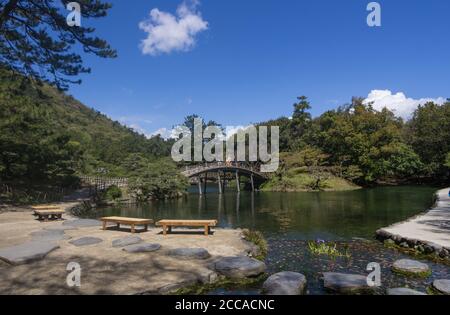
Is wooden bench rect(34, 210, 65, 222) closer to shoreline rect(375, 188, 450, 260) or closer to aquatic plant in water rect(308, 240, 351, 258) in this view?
aquatic plant in water rect(308, 240, 351, 258)

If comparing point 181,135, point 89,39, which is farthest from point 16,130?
point 181,135

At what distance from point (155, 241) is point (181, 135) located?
151 feet

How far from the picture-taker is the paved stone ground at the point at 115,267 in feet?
19.6

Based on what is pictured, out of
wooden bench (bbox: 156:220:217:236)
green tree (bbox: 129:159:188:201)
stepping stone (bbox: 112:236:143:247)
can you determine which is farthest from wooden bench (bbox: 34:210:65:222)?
green tree (bbox: 129:159:188:201)

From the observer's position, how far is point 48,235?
10.4m

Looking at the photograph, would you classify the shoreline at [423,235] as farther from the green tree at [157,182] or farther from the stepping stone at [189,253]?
the green tree at [157,182]

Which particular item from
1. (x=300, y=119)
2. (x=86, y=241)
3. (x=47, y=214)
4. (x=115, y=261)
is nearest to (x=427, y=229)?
(x=115, y=261)

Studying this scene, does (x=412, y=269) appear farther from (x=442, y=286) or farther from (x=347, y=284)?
(x=347, y=284)

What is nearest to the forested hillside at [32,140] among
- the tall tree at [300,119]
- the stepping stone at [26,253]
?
the stepping stone at [26,253]

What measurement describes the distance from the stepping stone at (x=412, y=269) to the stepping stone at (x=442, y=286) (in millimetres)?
896

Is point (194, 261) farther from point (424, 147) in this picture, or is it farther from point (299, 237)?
point (424, 147)

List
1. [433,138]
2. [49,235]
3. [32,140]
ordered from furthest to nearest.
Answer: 1. [433,138]
2. [32,140]
3. [49,235]

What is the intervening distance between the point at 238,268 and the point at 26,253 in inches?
187

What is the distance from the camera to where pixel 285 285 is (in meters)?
6.29
